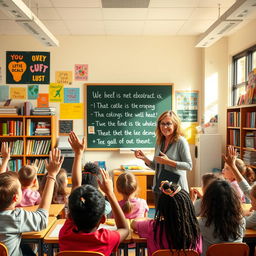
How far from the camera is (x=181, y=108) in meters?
5.50

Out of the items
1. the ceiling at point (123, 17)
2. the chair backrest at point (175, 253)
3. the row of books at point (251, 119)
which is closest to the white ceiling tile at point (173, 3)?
the ceiling at point (123, 17)

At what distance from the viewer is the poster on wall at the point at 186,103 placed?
5492 mm

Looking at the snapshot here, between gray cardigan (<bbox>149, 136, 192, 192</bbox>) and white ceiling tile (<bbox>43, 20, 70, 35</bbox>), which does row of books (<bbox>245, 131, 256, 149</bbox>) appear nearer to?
gray cardigan (<bbox>149, 136, 192, 192</bbox>)

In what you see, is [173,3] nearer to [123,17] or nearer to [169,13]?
[169,13]

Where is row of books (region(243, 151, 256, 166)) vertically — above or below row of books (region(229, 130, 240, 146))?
below

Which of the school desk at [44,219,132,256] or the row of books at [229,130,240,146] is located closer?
the school desk at [44,219,132,256]

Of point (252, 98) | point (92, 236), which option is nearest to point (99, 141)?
point (252, 98)

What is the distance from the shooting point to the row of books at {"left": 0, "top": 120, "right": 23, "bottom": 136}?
5086 mm

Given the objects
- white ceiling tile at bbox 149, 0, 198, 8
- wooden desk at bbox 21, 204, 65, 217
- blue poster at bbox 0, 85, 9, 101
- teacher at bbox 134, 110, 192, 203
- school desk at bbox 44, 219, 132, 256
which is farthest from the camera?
blue poster at bbox 0, 85, 9, 101

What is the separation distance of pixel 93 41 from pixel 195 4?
6.82 ft

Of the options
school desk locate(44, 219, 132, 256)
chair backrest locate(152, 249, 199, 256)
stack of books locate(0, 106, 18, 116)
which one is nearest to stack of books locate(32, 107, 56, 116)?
stack of books locate(0, 106, 18, 116)

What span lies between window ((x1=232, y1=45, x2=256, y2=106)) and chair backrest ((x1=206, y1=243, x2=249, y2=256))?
3.65 m

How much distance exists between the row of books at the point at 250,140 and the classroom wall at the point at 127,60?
1.26 m

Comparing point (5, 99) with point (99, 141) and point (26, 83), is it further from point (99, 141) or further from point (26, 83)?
A: point (99, 141)
